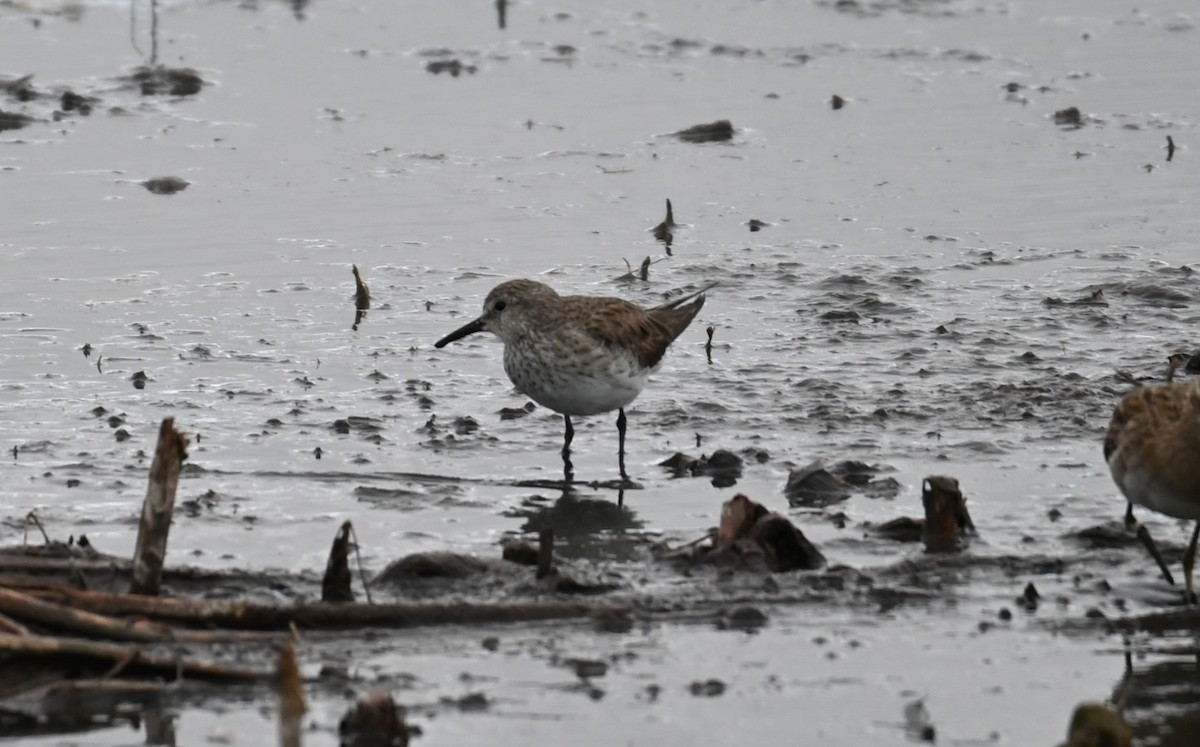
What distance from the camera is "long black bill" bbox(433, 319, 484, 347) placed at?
976 centimetres

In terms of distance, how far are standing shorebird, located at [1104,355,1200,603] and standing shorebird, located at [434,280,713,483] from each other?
2554mm

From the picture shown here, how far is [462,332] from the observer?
989 cm

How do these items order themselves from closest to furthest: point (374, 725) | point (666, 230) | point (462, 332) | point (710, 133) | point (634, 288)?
point (374, 725), point (462, 332), point (634, 288), point (666, 230), point (710, 133)

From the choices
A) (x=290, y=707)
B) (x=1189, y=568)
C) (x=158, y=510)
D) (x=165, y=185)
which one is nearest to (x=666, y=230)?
(x=165, y=185)

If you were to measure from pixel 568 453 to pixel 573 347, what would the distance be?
0.54 metres

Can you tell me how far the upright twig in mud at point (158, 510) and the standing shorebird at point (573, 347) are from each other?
287 centimetres

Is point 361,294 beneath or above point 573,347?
beneath

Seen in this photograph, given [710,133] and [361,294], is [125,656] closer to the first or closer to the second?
[361,294]

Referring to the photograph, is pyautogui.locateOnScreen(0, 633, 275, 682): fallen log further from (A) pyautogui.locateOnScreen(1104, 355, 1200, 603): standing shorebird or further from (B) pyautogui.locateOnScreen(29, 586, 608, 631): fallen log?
(A) pyautogui.locateOnScreen(1104, 355, 1200, 603): standing shorebird

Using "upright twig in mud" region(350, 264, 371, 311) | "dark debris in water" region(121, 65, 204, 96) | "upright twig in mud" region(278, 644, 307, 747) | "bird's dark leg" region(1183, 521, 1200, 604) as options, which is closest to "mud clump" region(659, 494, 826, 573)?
"bird's dark leg" region(1183, 521, 1200, 604)

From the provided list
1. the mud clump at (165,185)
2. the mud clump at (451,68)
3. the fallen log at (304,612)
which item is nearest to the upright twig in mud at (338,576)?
the fallen log at (304,612)

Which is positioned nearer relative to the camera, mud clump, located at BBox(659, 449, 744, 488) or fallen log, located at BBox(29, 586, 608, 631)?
fallen log, located at BBox(29, 586, 608, 631)

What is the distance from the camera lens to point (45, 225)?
12.1m

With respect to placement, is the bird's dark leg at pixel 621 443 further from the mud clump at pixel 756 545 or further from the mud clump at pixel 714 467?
the mud clump at pixel 756 545
